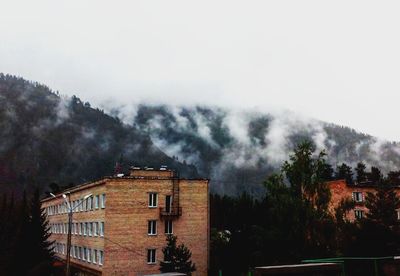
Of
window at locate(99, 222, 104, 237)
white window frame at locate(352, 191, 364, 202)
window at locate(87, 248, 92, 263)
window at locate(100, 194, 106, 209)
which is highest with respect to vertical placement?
white window frame at locate(352, 191, 364, 202)

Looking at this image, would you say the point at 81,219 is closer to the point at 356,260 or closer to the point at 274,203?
the point at 274,203

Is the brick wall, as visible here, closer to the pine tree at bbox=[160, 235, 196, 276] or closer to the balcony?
the balcony

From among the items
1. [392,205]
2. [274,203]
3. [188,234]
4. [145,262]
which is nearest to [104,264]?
[145,262]

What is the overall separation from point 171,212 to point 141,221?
378 centimetres

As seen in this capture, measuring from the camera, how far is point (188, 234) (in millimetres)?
55500

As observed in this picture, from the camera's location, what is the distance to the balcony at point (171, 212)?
2116 inches

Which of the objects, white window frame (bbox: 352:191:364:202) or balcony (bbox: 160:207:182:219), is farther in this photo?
white window frame (bbox: 352:191:364:202)

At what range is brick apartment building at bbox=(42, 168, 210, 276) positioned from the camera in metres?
52.2

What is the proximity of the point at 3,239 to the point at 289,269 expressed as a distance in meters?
76.7

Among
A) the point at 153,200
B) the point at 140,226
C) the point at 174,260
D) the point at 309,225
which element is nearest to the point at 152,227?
the point at 140,226

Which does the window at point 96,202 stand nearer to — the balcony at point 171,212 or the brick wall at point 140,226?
the brick wall at point 140,226

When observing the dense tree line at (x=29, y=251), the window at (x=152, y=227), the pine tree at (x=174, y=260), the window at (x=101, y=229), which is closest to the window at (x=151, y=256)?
the window at (x=152, y=227)

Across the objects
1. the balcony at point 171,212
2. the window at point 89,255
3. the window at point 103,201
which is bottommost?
the window at point 89,255

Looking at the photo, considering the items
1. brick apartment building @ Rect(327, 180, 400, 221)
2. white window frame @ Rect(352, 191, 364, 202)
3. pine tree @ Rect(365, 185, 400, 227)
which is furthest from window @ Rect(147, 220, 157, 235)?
white window frame @ Rect(352, 191, 364, 202)
